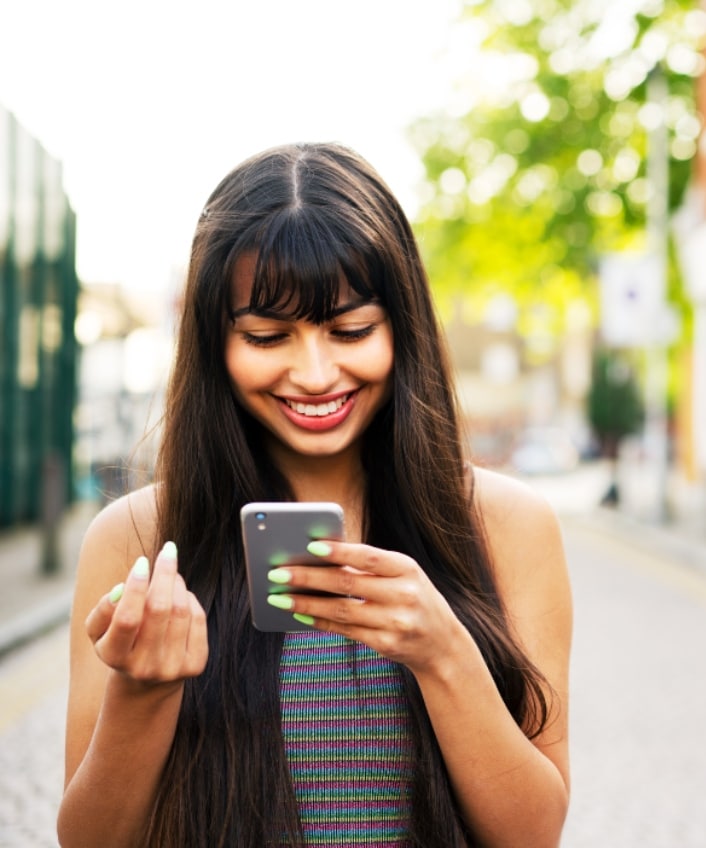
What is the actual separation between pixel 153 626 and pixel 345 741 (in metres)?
0.46

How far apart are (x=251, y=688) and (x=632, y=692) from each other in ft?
19.9

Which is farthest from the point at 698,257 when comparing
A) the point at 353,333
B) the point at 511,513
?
the point at 353,333

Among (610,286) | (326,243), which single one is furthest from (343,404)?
(610,286)

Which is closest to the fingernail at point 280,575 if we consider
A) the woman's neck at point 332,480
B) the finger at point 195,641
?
the finger at point 195,641

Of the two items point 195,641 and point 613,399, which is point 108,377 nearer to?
point 195,641

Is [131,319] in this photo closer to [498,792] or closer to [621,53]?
[621,53]

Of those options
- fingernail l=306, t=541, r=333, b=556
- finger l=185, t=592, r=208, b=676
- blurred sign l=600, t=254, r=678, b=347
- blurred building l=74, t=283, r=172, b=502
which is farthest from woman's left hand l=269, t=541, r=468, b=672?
blurred sign l=600, t=254, r=678, b=347

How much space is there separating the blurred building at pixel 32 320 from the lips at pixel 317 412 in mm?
14117

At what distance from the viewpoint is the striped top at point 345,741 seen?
6.48 ft

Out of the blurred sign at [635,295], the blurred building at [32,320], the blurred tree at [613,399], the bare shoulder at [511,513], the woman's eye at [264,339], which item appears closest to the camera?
the woman's eye at [264,339]

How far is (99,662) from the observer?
6.73 feet

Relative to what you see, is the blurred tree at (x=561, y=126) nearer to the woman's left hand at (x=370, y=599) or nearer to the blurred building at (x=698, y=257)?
→ the blurred building at (x=698, y=257)

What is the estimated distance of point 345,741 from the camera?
78.8 inches

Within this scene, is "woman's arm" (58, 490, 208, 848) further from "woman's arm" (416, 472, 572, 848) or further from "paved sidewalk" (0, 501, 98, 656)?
"paved sidewalk" (0, 501, 98, 656)
